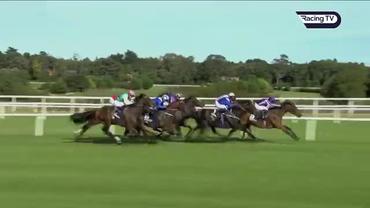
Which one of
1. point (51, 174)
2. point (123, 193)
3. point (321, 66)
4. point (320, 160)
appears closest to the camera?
point (123, 193)

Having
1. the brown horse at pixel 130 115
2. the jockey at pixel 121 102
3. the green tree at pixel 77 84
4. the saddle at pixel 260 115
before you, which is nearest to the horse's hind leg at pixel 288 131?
the saddle at pixel 260 115

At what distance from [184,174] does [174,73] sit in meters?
59.7

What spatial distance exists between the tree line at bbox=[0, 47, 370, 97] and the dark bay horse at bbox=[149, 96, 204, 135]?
2330cm

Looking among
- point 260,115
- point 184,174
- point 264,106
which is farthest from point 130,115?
point 184,174

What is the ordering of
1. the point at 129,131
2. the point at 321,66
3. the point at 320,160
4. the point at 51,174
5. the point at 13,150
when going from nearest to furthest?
1. the point at 51,174
2. the point at 320,160
3. the point at 13,150
4. the point at 129,131
5. the point at 321,66

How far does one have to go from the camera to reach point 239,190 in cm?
971

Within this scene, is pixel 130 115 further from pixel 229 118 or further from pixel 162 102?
pixel 229 118

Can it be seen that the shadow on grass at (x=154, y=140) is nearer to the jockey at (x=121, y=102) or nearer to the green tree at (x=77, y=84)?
the jockey at (x=121, y=102)

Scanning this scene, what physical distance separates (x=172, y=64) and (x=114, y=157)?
65967mm

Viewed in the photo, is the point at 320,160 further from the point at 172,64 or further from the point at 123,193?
the point at 172,64

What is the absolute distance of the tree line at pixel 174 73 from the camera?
46375mm

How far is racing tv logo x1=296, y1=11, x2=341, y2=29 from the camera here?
20.6 meters

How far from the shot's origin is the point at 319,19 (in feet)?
68.8

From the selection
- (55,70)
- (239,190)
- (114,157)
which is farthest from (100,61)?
(239,190)
